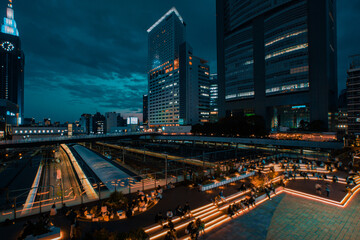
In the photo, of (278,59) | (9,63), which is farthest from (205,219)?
(9,63)

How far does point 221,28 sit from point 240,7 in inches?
582

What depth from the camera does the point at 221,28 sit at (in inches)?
4193

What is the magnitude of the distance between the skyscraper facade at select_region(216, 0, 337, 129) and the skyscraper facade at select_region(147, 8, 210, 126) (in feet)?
109

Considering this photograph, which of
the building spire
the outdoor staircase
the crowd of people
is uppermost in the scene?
the building spire

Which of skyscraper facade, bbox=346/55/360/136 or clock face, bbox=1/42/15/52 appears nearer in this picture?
skyscraper facade, bbox=346/55/360/136

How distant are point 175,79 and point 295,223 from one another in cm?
13388

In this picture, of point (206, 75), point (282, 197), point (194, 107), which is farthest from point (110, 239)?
point (206, 75)

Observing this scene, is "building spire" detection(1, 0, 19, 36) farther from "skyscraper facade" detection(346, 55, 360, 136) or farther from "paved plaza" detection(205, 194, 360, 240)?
"skyscraper facade" detection(346, 55, 360, 136)

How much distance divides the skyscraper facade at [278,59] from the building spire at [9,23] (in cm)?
21976

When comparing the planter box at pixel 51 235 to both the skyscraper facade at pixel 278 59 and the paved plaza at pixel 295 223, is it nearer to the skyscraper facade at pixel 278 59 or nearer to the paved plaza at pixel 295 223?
the paved plaza at pixel 295 223

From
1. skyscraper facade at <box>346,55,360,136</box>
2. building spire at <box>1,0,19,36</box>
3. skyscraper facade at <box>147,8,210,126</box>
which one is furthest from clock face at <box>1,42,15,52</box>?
skyscraper facade at <box>346,55,360,136</box>

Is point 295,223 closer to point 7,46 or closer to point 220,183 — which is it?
point 220,183

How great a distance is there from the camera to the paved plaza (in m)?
11.1

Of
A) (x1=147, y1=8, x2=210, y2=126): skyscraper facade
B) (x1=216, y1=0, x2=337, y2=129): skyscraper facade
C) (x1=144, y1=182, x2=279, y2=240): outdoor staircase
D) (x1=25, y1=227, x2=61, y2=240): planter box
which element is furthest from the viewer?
(x1=147, y1=8, x2=210, y2=126): skyscraper facade
